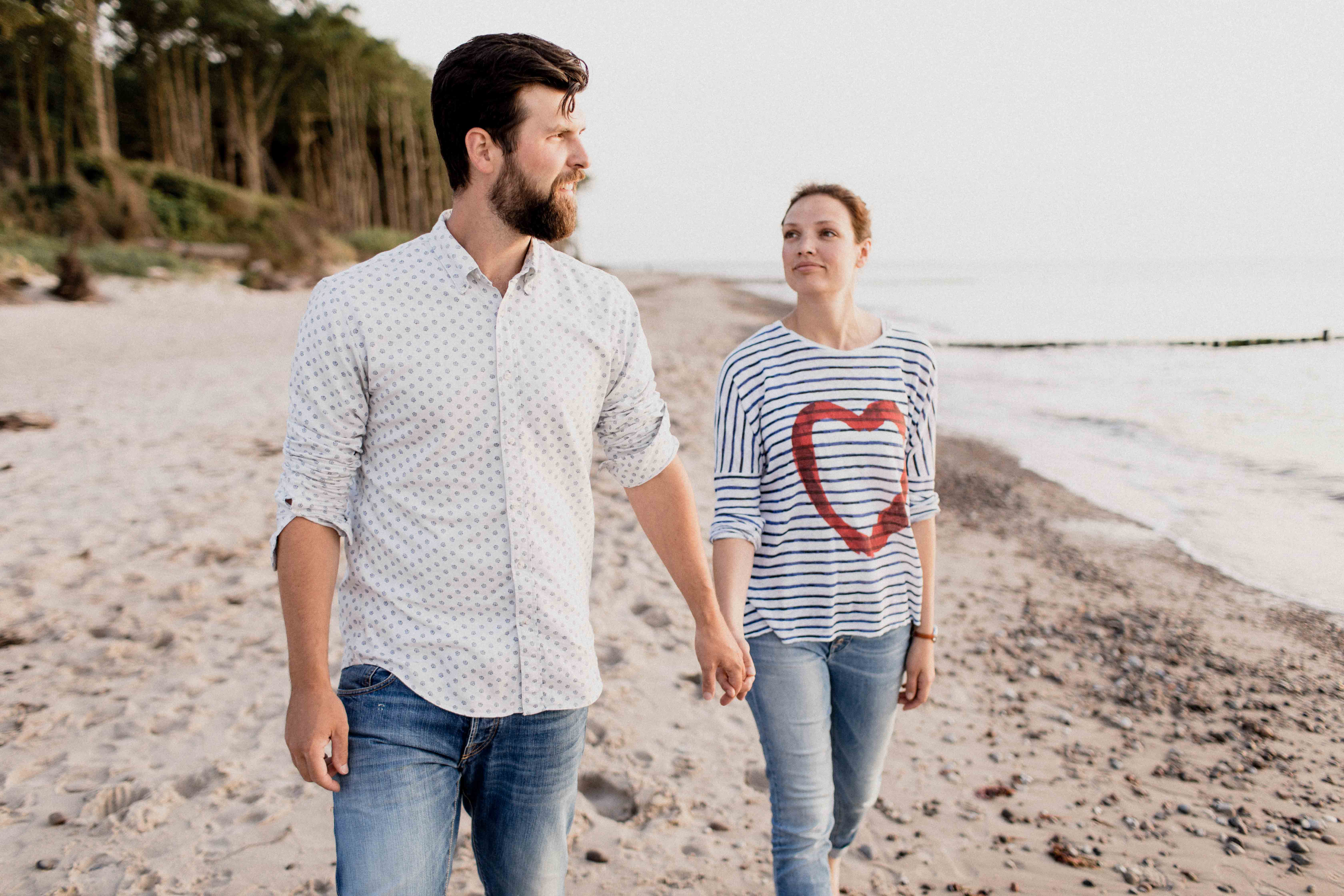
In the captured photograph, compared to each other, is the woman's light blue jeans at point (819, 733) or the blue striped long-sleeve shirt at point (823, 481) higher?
the blue striped long-sleeve shirt at point (823, 481)

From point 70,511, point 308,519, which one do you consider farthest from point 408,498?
point 70,511

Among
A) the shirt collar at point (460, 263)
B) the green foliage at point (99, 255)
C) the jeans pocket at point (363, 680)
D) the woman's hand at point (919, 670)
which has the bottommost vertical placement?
the woman's hand at point (919, 670)

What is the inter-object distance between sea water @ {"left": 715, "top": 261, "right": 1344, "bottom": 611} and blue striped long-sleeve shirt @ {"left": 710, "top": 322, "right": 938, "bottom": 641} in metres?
6.21

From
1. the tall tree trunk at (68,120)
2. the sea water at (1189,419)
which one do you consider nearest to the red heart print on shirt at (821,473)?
the sea water at (1189,419)

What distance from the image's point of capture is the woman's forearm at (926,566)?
8.69ft

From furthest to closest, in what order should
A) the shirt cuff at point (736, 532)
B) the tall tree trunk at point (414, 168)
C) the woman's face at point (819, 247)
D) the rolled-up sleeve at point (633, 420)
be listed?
the tall tree trunk at point (414, 168), the woman's face at point (819, 247), the shirt cuff at point (736, 532), the rolled-up sleeve at point (633, 420)

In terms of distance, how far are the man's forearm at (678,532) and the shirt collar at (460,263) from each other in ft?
1.87

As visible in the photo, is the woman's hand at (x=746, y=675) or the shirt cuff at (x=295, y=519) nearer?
the shirt cuff at (x=295, y=519)

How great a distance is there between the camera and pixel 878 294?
6212cm

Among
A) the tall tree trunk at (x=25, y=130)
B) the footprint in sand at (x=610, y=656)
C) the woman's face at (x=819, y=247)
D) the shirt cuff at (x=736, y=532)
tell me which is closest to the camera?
the shirt cuff at (x=736, y=532)

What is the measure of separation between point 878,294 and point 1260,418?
160 feet

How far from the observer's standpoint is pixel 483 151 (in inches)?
71.5

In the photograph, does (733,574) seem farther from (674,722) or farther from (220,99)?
(220,99)

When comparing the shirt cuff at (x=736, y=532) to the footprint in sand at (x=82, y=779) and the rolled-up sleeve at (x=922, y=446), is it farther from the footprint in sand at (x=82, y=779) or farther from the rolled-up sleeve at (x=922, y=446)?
the footprint in sand at (x=82, y=779)
